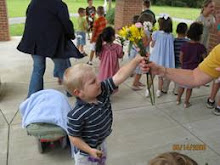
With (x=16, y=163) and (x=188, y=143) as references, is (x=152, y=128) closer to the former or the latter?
(x=188, y=143)

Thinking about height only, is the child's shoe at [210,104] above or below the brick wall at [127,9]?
below

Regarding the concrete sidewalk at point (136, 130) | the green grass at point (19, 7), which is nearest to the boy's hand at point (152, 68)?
the concrete sidewalk at point (136, 130)

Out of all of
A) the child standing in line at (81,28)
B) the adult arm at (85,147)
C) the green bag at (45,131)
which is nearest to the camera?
the adult arm at (85,147)

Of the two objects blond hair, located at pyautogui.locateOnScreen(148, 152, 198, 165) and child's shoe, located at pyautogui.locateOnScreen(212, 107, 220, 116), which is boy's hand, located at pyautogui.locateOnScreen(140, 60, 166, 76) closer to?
blond hair, located at pyautogui.locateOnScreen(148, 152, 198, 165)

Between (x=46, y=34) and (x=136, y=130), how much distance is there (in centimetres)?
177

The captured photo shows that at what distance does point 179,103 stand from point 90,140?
8.52ft

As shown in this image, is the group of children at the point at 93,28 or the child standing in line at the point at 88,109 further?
the group of children at the point at 93,28

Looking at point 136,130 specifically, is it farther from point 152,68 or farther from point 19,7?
point 19,7

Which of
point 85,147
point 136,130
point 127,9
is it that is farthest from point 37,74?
point 127,9

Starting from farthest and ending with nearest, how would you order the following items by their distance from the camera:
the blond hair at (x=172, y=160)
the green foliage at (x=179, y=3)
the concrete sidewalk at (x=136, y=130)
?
the green foliage at (x=179, y=3)
the concrete sidewalk at (x=136, y=130)
the blond hair at (x=172, y=160)

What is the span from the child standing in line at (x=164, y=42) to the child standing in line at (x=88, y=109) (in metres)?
2.41

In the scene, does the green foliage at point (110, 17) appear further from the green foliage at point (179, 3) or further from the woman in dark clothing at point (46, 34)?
the green foliage at point (179, 3)

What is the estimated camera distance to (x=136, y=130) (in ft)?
11.3

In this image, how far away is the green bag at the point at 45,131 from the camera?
105 inches
